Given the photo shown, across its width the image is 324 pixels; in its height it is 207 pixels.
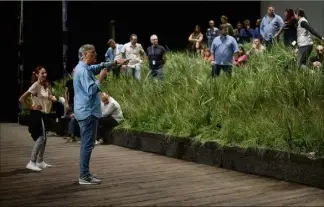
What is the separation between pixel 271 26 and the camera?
45.9 ft

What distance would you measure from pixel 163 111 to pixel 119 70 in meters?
5.34

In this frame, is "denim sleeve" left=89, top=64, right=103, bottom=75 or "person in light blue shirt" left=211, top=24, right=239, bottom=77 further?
"person in light blue shirt" left=211, top=24, right=239, bottom=77

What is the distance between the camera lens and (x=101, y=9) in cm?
2222

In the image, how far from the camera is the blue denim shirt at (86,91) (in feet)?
21.0

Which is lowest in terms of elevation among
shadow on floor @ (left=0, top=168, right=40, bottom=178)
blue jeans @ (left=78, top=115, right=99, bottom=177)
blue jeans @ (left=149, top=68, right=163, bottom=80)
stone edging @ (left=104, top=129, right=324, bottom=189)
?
shadow on floor @ (left=0, top=168, right=40, bottom=178)

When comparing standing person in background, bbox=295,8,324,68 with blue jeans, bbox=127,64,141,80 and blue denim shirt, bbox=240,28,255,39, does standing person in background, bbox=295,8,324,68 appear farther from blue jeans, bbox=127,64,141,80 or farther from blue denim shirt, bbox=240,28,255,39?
blue denim shirt, bbox=240,28,255,39

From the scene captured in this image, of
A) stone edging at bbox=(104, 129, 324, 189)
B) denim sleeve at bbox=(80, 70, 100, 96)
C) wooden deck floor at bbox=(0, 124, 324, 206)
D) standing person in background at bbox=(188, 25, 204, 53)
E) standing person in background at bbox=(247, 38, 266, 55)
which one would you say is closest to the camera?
wooden deck floor at bbox=(0, 124, 324, 206)

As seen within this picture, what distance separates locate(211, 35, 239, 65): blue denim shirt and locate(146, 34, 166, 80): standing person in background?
2025 mm

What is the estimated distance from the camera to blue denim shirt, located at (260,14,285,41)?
13.9m

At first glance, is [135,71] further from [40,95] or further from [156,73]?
[40,95]

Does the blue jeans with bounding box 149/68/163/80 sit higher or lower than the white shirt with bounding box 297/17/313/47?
lower

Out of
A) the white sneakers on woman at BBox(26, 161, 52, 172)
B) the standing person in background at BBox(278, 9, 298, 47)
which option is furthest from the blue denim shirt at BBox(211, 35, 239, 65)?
the white sneakers on woman at BBox(26, 161, 52, 172)

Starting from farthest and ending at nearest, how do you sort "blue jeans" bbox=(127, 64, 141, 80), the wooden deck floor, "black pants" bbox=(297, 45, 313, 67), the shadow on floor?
"blue jeans" bbox=(127, 64, 141, 80) → "black pants" bbox=(297, 45, 313, 67) → the shadow on floor → the wooden deck floor

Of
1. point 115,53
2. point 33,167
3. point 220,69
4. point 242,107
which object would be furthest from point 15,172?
point 115,53
